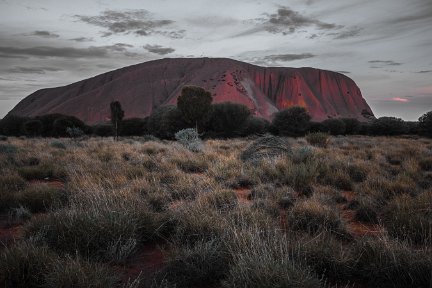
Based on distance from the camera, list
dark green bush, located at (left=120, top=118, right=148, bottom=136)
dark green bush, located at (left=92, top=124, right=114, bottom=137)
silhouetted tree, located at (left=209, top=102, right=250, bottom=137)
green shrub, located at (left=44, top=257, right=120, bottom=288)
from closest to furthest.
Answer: green shrub, located at (left=44, top=257, right=120, bottom=288)
silhouetted tree, located at (left=209, top=102, right=250, bottom=137)
dark green bush, located at (left=92, top=124, right=114, bottom=137)
dark green bush, located at (left=120, top=118, right=148, bottom=136)

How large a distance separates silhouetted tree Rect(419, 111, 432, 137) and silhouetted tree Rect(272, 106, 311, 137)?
16.8 metres

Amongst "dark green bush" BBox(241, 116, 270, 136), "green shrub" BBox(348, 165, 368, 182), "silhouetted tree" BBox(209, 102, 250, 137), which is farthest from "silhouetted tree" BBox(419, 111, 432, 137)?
"green shrub" BBox(348, 165, 368, 182)

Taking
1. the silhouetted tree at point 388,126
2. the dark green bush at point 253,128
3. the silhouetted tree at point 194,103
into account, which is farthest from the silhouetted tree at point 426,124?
the silhouetted tree at point 194,103

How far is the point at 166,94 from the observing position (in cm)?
13488

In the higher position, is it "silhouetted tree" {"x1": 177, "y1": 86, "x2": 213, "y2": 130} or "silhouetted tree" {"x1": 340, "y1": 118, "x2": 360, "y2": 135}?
"silhouetted tree" {"x1": 177, "y1": 86, "x2": 213, "y2": 130}

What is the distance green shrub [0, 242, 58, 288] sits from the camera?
3479 millimetres

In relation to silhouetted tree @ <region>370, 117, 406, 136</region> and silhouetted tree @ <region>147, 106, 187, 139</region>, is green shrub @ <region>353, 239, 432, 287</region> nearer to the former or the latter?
silhouetted tree @ <region>147, 106, 187, 139</region>

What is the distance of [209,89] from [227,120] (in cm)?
7265

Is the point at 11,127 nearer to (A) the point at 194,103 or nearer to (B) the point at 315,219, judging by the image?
(A) the point at 194,103

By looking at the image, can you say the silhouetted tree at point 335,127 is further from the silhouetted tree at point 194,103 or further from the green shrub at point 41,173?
the green shrub at point 41,173

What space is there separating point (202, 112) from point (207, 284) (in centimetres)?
3900

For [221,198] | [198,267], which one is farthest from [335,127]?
[198,267]

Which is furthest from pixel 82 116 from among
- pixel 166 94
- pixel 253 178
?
pixel 253 178

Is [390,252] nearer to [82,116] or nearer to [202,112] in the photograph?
[202,112]
